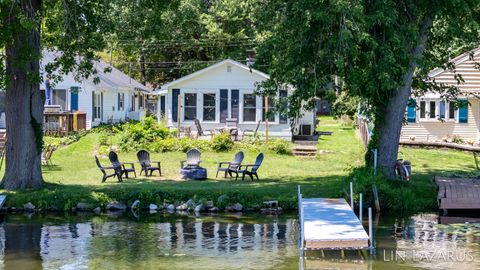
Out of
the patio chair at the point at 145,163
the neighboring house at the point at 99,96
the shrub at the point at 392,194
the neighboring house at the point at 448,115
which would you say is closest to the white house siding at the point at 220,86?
the neighboring house at the point at 99,96

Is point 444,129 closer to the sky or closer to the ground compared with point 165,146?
closer to the sky

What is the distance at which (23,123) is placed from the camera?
22.0 m

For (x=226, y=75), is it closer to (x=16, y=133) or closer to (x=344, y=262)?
(x=16, y=133)

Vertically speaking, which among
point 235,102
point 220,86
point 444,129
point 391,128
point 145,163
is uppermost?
point 220,86

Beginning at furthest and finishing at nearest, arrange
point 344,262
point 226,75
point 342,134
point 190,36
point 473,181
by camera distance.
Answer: point 190,36 → point 342,134 → point 226,75 → point 473,181 → point 344,262

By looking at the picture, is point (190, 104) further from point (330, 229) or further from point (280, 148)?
point (330, 229)

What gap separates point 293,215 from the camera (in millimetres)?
20078

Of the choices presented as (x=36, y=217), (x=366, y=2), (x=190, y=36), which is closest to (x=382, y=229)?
(x=366, y=2)

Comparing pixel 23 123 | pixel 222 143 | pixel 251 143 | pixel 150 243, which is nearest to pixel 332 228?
pixel 150 243

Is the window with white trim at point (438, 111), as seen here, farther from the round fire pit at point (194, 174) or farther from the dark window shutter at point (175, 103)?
the round fire pit at point (194, 174)

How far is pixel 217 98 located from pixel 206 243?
2348 cm

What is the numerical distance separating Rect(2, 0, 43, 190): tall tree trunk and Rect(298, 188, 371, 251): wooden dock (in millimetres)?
9160

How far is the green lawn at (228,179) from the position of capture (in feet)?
68.9

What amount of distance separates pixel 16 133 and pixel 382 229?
11219 mm
